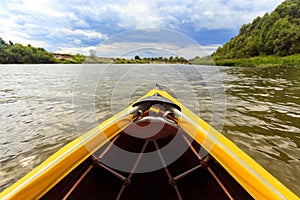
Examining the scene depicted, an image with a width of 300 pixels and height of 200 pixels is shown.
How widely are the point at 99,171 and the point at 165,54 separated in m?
2.52

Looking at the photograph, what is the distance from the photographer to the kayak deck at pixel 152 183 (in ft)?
5.87

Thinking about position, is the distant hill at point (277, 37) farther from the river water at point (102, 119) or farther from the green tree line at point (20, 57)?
the green tree line at point (20, 57)

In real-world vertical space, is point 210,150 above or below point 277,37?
below

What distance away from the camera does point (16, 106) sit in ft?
21.1

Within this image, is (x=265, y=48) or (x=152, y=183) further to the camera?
(x=265, y=48)

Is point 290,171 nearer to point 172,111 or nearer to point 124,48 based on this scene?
point 172,111

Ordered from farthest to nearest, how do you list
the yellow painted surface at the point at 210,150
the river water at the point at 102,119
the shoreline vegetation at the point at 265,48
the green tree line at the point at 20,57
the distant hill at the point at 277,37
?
the green tree line at the point at 20,57 < the distant hill at the point at 277,37 < the shoreline vegetation at the point at 265,48 < the river water at the point at 102,119 < the yellow painted surface at the point at 210,150

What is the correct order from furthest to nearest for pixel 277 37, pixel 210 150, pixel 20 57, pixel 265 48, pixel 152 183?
1. pixel 20 57
2. pixel 265 48
3. pixel 277 37
4. pixel 152 183
5. pixel 210 150

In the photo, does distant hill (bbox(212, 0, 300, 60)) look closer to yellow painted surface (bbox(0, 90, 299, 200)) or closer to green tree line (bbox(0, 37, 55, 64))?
yellow painted surface (bbox(0, 90, 299, 200))

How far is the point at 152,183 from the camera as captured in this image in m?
2.14

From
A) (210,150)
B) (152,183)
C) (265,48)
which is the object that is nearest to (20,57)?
(152,183)

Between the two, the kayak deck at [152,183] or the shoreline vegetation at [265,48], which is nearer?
the kayak deck at [152,183]

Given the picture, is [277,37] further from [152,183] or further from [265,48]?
[152,183]

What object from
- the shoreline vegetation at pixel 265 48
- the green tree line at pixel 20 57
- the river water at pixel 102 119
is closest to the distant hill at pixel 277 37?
the shoreline vegetation at pixel 265 48
